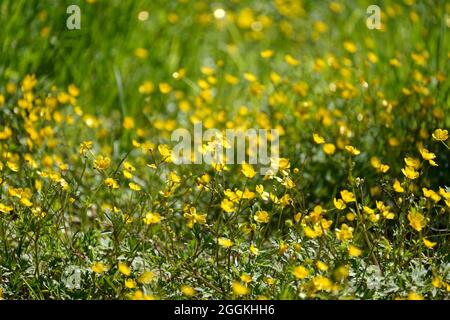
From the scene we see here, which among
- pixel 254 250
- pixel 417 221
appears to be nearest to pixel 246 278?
pixel 254 250

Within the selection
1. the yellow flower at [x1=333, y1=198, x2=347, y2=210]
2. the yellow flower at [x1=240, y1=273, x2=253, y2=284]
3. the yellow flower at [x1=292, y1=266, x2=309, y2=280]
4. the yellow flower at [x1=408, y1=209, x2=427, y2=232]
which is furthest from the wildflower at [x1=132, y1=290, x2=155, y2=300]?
the yellow flower at [x1=408, y1=209, x2=427, y2=232]

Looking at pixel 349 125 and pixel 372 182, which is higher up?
pixel 349 125

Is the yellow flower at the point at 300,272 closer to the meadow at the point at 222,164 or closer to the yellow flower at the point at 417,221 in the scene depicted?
the meadow at the point at 222,164

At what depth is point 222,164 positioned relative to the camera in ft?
7.76

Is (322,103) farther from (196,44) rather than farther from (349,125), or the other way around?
(196,44)

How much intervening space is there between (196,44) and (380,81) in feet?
4.19

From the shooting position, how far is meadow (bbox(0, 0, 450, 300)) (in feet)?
7.40

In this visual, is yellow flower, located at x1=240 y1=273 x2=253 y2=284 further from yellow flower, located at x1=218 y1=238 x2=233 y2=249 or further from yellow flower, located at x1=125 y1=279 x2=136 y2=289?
A: yellow flower, located at x1=125 y1=279 x2=136 y2=289

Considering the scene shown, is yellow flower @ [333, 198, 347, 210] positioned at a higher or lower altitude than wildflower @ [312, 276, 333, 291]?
higher

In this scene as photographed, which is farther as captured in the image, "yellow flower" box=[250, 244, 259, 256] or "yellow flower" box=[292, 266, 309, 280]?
"yellow flower" box=[250, 244, 259, 256]

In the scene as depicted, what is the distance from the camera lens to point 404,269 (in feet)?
7.48

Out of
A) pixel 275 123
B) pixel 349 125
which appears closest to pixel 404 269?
pixel 349 125

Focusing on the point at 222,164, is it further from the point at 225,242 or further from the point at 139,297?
the point at 139,297
